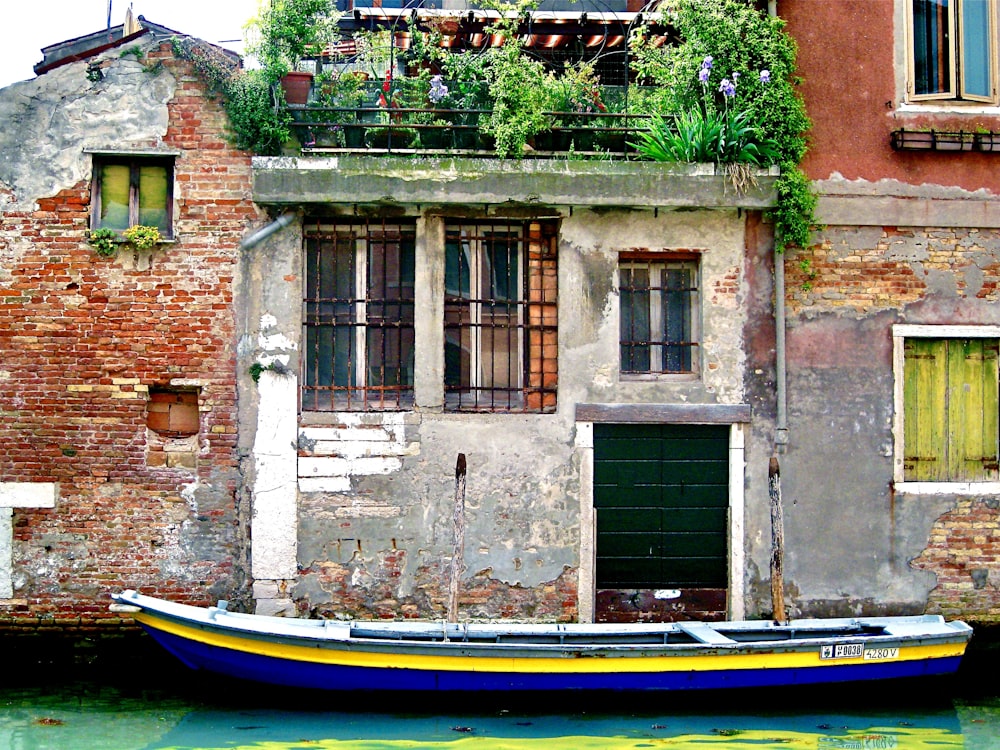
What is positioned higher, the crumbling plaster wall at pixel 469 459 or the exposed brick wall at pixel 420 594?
the crumbling plaster wall at pixel 469 459

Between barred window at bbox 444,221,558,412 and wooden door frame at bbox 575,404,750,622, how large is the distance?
499 mm

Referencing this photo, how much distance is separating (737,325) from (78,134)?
20.2 ft

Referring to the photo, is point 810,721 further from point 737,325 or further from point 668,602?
point 737,325

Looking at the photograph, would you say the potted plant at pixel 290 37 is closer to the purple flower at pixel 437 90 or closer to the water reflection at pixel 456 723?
the purple flower at pixel 437 90

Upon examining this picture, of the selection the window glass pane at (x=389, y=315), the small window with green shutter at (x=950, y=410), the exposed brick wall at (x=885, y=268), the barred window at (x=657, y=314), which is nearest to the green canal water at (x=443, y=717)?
the small window with green shutter at (x=950, y=410)

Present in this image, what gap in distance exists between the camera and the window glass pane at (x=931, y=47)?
420 inches

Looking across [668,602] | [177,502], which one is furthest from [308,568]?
[668,602]

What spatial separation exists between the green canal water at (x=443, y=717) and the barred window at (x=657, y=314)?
3016 millimetres

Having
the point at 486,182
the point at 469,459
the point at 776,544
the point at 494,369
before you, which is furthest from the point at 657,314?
the point at 776,544

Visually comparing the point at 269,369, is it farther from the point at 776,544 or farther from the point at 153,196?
the point at 776,544

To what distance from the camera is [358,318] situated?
10344 millimetres

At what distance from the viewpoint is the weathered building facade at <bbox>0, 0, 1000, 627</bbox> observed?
10.0 meters

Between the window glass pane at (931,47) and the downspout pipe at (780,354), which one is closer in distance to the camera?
the downspout pipe at (780,354)

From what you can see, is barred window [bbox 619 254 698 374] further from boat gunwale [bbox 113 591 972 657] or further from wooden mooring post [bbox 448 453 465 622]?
boat gunwale [bbox 113 591 972 657]
